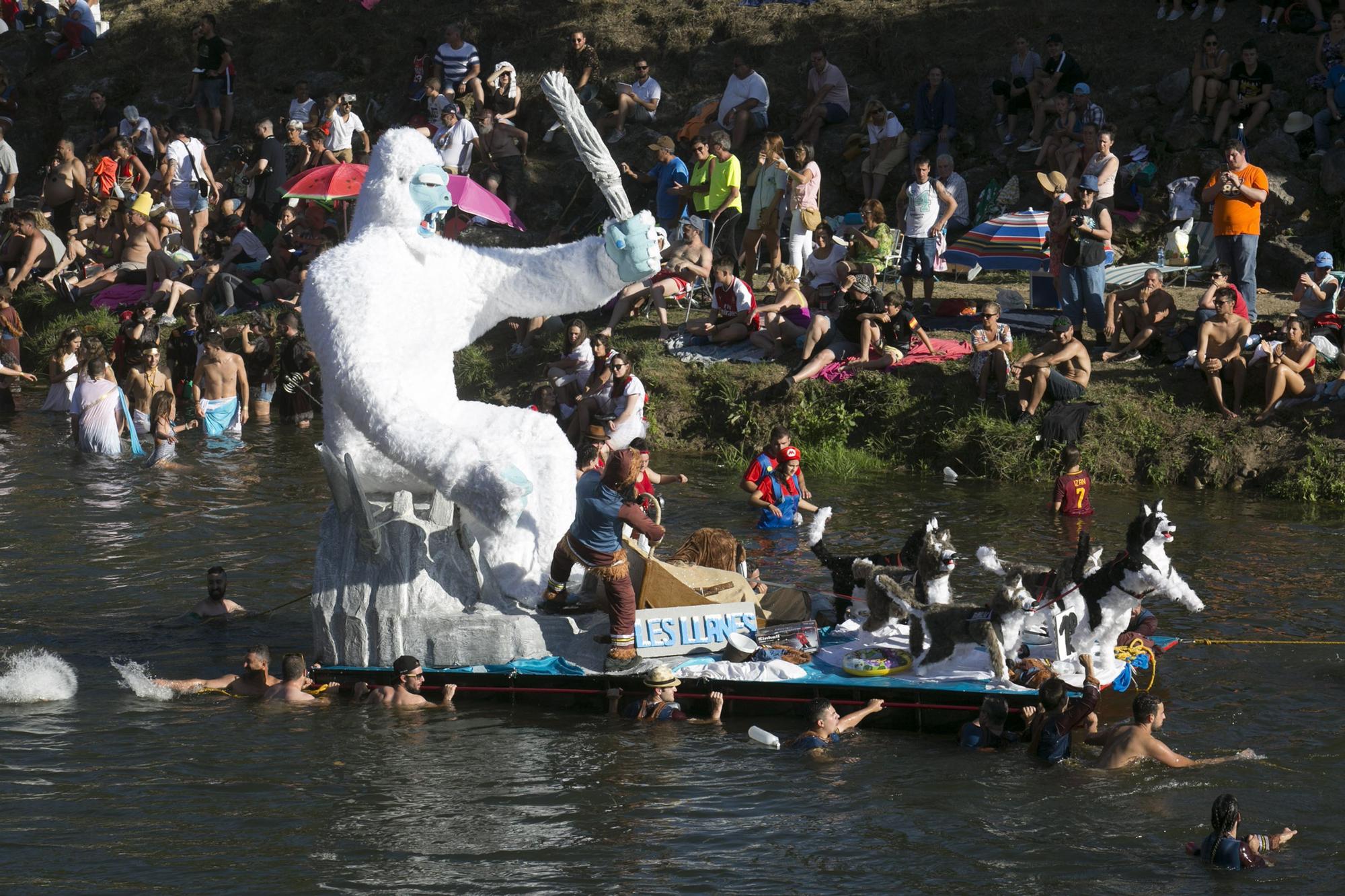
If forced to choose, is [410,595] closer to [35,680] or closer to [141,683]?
[141,683]

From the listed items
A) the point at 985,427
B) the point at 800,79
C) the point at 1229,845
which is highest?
the point at 800,79

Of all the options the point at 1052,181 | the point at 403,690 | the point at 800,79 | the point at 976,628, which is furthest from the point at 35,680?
the point at 800,79

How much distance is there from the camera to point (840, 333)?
19.2m

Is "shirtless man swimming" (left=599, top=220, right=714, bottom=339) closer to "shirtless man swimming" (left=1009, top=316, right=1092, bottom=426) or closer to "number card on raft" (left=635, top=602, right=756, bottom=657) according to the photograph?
"shirtless man swimming" (left=1009, top=316, right=1092, bottom=426)

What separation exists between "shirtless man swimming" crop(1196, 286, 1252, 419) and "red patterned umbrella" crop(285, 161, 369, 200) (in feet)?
33.3

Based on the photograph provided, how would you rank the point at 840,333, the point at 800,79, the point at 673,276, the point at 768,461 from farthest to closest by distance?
the point at 800,79
the point at 673,276
the point at 840,333
the point at 768,461

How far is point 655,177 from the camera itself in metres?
23.5

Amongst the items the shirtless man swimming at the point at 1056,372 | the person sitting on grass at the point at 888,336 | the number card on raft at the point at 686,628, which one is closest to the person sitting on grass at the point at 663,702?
the number card on raft at the point at 686,628

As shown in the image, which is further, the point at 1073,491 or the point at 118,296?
the point at 118,296

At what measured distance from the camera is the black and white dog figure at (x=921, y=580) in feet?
36.3

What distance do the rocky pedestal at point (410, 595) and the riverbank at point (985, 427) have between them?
7.69m

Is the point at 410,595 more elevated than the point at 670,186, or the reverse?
the point at 670,186

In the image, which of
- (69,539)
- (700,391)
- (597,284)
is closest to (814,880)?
(597,284)

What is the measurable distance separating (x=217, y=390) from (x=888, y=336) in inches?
313
